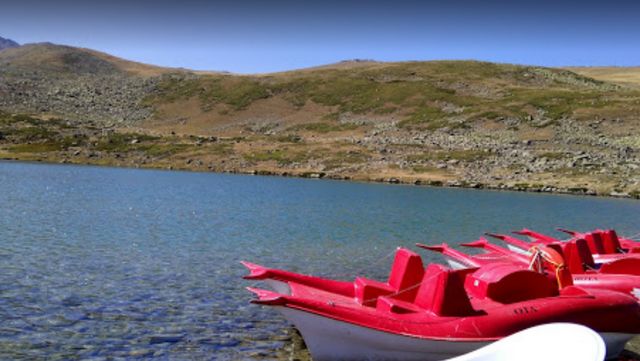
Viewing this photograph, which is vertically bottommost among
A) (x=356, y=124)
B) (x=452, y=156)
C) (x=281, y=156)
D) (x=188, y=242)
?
(x=188, y=242)

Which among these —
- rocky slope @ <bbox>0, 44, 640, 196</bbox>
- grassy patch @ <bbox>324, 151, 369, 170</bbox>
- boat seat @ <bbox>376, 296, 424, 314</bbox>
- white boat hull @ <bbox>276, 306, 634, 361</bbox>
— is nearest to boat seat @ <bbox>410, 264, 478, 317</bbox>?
boat seat @ <bbox>376, 296, 424, 314</bbox>

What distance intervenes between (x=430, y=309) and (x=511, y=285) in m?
2.60

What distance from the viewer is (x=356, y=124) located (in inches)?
4318

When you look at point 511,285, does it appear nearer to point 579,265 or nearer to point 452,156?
point 579,265

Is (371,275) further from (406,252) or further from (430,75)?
(430,75)

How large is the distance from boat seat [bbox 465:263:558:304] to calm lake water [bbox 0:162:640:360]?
517 cm

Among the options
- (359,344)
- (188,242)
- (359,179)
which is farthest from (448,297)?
(359,179)

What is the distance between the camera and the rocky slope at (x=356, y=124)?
76.7 m

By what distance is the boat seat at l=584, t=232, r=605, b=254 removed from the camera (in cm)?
2570

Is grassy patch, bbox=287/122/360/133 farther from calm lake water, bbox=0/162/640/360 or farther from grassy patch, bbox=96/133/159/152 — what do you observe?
calm lake water, bbox=0/162/640/360

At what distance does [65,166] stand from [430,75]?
9121 cm

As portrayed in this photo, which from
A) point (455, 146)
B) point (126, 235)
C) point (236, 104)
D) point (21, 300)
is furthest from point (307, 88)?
point (21, 300)

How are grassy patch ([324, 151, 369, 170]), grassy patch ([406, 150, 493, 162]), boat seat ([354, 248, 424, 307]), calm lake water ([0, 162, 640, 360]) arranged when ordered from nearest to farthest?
calm lake water ([0, 162, 640, 360]) < boat seat ([354, 248, 424, 307]) < grassy patch ([406, 150, 493, 162]) < grassy patch ([324, 151, 369, 170])

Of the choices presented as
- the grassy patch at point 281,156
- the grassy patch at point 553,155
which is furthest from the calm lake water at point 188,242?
the grassy patch at point 553,155
